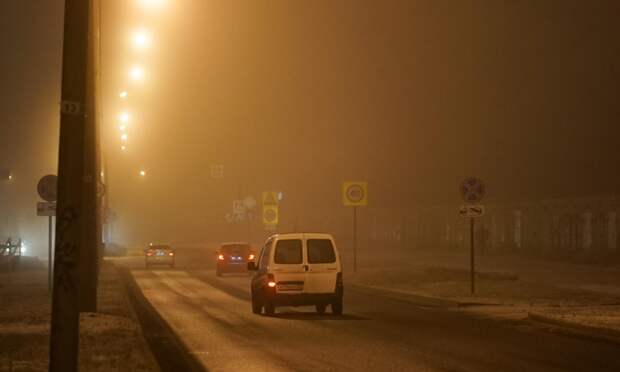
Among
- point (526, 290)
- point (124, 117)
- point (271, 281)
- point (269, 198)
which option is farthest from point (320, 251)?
point (124, 117)

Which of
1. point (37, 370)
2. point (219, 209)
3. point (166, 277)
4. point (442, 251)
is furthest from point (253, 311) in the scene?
point (219, 209)

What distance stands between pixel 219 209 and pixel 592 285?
296 ft

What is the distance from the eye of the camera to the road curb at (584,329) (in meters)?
18.6

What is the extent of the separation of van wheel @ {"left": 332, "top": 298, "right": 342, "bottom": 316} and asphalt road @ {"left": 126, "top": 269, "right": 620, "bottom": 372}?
0.30m

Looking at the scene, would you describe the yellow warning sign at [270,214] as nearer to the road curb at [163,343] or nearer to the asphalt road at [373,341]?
the road curb at [163,343]

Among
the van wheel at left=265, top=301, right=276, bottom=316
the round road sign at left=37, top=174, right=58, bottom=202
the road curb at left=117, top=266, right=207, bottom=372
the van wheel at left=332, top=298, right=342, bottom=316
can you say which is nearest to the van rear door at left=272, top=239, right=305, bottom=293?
the van wheel at left=265, top=301, right=276, bottom=316

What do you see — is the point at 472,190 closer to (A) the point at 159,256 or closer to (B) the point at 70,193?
(B) the point at 70,193

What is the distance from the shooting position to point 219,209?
4833 inches

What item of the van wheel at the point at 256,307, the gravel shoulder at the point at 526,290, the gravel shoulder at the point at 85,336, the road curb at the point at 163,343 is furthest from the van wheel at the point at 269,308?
the gravel shoulder at the point at 526,290

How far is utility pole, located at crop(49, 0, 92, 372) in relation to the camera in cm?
984

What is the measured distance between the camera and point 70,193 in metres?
10.1

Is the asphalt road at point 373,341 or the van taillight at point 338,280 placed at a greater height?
the van taillight at point 338,280

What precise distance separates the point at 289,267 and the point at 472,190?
7.40 meters

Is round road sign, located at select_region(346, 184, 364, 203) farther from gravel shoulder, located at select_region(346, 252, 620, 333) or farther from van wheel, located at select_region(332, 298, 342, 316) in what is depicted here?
van wheel, located at select_region(332, 298, 342, 316)
